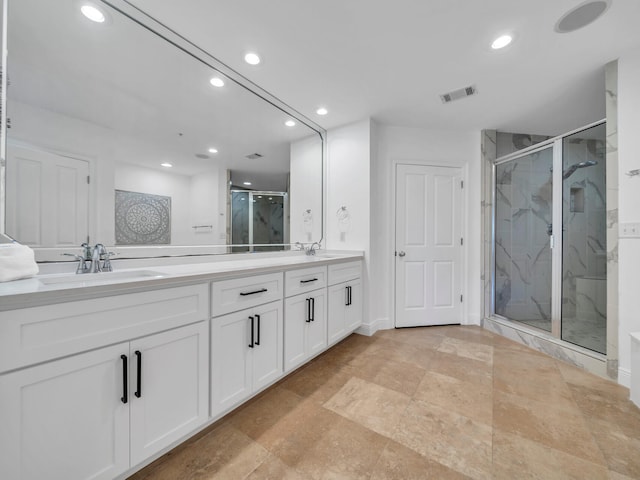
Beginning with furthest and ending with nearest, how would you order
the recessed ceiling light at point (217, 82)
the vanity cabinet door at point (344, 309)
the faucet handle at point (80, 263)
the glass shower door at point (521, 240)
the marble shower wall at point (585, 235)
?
the glass shower door at point (521, 240), the marble shower wall at point (585, 235), the vanity cabinet door at point (344, 309), the recessed ceiling light at point (217, 82), the faucet handle at point (80, 263)

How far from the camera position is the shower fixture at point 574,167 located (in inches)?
98.1

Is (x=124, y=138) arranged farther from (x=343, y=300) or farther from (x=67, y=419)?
(x=343, y=300)

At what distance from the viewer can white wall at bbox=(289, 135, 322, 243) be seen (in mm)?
2715

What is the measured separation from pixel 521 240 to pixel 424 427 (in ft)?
9.13

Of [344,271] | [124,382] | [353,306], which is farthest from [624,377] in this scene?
[124,382]

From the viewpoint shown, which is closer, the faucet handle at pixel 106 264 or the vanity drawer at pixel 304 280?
the faucet handle at pixel 106 264

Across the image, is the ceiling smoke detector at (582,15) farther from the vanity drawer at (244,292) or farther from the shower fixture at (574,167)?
the vanity drawer at (244,292)

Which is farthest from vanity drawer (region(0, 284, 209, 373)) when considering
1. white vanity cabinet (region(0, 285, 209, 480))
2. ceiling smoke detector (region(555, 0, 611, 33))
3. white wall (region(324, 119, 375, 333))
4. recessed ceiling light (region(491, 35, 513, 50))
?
ceiling smoke detector (region(555, 0, 611, 33))

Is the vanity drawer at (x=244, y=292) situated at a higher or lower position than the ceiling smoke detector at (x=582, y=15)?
lower

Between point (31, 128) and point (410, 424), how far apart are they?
245cm

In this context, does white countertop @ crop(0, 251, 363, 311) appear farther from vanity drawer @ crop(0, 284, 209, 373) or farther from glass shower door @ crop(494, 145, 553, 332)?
A: glass shower door @ crop(494, 145, 553, 332)

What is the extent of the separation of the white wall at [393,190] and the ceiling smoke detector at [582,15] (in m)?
1.48

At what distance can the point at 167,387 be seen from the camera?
1111mm

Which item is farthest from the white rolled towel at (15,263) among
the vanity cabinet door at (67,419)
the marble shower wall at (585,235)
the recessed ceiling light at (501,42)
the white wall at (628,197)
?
the marble shower wall at (585,235)
